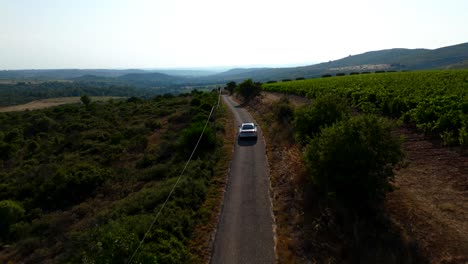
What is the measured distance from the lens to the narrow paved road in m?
10.4

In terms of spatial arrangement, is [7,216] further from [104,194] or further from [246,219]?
[246,219]

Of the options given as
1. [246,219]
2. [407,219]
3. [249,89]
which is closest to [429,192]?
[407,219]

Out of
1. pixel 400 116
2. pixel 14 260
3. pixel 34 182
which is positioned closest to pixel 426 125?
pixel 400 116

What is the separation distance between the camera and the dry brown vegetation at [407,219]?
30.2ft

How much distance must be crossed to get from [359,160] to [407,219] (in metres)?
2.66

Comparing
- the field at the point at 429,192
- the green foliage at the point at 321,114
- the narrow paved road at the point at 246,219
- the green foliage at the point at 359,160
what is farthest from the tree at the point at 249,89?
the green foliage at the point at 359,160

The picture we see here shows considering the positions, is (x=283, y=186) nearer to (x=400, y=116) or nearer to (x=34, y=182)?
(x=400, y=116)

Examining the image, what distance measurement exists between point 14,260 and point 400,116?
Result: 2429 cm

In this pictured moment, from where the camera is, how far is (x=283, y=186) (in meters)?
15.8

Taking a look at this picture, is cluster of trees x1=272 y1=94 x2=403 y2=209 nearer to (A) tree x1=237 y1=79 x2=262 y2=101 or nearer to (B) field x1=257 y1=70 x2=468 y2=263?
(B) field x1=257 y1=70 x2=468 y2=263

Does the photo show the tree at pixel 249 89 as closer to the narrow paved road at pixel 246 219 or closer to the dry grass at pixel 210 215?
the dry grass at pixel 210 215

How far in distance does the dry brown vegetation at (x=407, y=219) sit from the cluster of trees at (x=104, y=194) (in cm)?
396

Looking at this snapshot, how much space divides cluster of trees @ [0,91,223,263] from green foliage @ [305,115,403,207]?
5.84m

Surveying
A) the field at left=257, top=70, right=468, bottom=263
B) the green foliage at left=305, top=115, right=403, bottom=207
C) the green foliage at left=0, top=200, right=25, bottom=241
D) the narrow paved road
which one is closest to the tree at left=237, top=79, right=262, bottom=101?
the field at left=257, top=70, right=468, bottom=263
